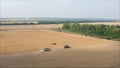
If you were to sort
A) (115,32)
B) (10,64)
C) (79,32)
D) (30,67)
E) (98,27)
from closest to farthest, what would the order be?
(30,67)
(10,64)
(115,32)
(98,27)
(79,32)

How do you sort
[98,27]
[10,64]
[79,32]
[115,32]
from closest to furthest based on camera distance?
1. [10,64]
2. [115,32]
3. [98,27]
4. [79,32]

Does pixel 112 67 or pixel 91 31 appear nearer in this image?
pixel 112 67

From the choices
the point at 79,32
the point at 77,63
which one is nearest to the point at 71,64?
the point at 77,63

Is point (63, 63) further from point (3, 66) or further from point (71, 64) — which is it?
point (3, 66)

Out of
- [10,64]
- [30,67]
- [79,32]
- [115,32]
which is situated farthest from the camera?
[79,32]

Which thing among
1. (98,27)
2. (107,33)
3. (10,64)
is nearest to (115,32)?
(107,33)

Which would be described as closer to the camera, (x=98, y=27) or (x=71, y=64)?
(x=71, y=64)

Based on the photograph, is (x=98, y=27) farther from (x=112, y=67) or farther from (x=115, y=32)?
(x=112, y=67)

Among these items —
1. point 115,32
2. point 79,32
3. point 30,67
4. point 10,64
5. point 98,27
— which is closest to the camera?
point 30,67
